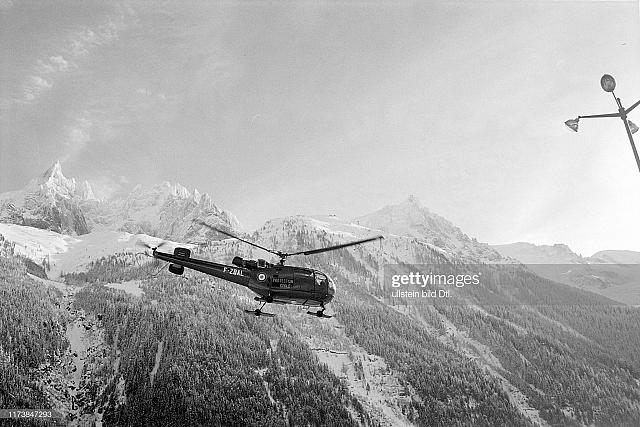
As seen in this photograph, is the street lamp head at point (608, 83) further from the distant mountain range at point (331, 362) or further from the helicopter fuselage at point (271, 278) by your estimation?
the distant mountain range at point (331, 362)

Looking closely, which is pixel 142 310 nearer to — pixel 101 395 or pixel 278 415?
pixel 101 395

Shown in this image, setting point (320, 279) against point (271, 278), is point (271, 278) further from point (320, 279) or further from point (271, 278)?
point (320, 279)

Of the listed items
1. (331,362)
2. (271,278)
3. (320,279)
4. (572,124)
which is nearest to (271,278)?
(271,278)

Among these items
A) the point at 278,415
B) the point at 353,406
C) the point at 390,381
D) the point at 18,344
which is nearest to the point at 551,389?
the point at 390,381

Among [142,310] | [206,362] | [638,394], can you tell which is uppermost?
[142,310]

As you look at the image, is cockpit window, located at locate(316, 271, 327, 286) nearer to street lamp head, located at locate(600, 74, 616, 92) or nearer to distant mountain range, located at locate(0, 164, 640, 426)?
street lamp head, located at locate(600, 74, 616, 92)

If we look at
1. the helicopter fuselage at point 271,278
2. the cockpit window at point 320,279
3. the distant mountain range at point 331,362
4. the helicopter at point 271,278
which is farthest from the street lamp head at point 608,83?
the distant mountain range at point 331,362
